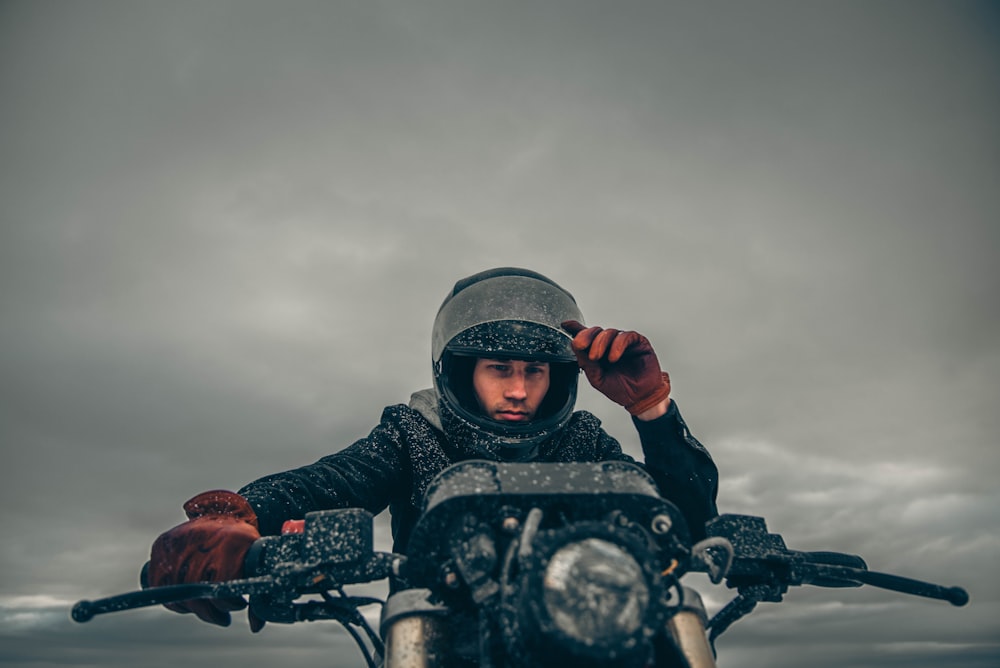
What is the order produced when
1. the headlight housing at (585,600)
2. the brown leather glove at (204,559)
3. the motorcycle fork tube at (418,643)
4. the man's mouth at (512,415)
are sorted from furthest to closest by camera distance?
the man's mouth at (512,415)
the brown leather glove at (204,559)
the motorcycle fork tube at (418,643)
the headlight housing at (585,600)

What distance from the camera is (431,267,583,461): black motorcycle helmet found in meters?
3.03

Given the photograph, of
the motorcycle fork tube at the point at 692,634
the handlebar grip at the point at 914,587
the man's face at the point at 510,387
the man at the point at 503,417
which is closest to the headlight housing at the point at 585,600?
the motorcycle fork tube at the point at 692,634

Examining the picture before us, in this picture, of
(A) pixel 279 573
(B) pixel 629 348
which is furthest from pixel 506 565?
(B) pixel 629 348

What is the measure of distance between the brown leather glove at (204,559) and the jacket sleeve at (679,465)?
1738 mm

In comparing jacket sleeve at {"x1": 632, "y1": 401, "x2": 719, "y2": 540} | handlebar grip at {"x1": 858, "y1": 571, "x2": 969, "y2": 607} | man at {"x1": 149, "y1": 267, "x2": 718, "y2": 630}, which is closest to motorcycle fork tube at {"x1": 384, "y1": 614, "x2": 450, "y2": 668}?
man at {"x1": 149, "y1": 267, "x2": 718, "y2": 630}

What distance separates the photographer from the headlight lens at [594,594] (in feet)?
3.16

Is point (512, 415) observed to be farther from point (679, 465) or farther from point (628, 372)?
point (679, 465)

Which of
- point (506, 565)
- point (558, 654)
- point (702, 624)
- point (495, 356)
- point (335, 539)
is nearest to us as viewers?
point (558, 654)

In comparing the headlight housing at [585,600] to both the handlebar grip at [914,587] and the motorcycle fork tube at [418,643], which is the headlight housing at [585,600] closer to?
the motorcycle fork tube at [418,643]

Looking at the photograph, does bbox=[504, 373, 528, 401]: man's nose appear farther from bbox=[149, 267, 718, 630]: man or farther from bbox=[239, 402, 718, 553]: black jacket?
bbox=[239, 402, 718, 553]: black jacket

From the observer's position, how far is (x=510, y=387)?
3.22 m

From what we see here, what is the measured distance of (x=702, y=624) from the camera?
169 cm

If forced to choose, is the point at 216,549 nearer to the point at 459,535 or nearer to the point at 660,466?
the point at 459,535

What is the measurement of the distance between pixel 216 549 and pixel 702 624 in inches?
58.6
